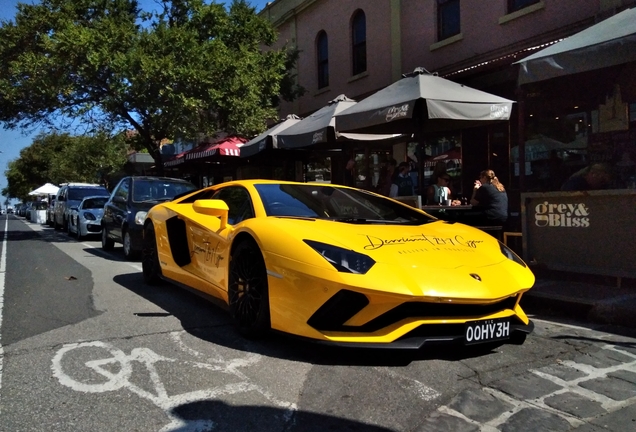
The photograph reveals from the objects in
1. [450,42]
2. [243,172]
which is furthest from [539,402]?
[243,172]

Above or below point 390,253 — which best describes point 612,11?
above

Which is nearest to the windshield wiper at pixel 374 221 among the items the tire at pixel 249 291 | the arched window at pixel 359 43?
the tire at pixel 249 291

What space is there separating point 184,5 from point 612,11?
1125 cm

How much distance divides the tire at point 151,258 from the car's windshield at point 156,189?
3.48 m

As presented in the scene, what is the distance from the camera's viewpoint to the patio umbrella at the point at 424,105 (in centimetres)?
714

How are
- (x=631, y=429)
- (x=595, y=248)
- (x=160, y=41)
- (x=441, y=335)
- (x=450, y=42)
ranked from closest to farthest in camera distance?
(x=631, y=429), (x=441, y=335), (x=595, y=248), (x=450, y=42), (x=160, y=41)

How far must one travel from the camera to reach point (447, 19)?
1220cm

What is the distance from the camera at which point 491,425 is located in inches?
110

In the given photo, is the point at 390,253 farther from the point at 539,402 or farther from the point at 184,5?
the point at 184,5

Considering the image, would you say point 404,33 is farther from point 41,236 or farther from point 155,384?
point 41,236

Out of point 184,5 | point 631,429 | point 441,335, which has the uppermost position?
point 184,5

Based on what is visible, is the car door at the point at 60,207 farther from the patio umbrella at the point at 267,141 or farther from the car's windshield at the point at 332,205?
the car's windshield at the point at 332,205

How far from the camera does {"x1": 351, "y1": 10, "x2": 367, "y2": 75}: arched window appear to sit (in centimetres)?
1487

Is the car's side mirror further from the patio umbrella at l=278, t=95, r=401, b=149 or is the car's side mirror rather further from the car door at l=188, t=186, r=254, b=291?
the patio umbrella at l=278, t=95, r=401, b=149
